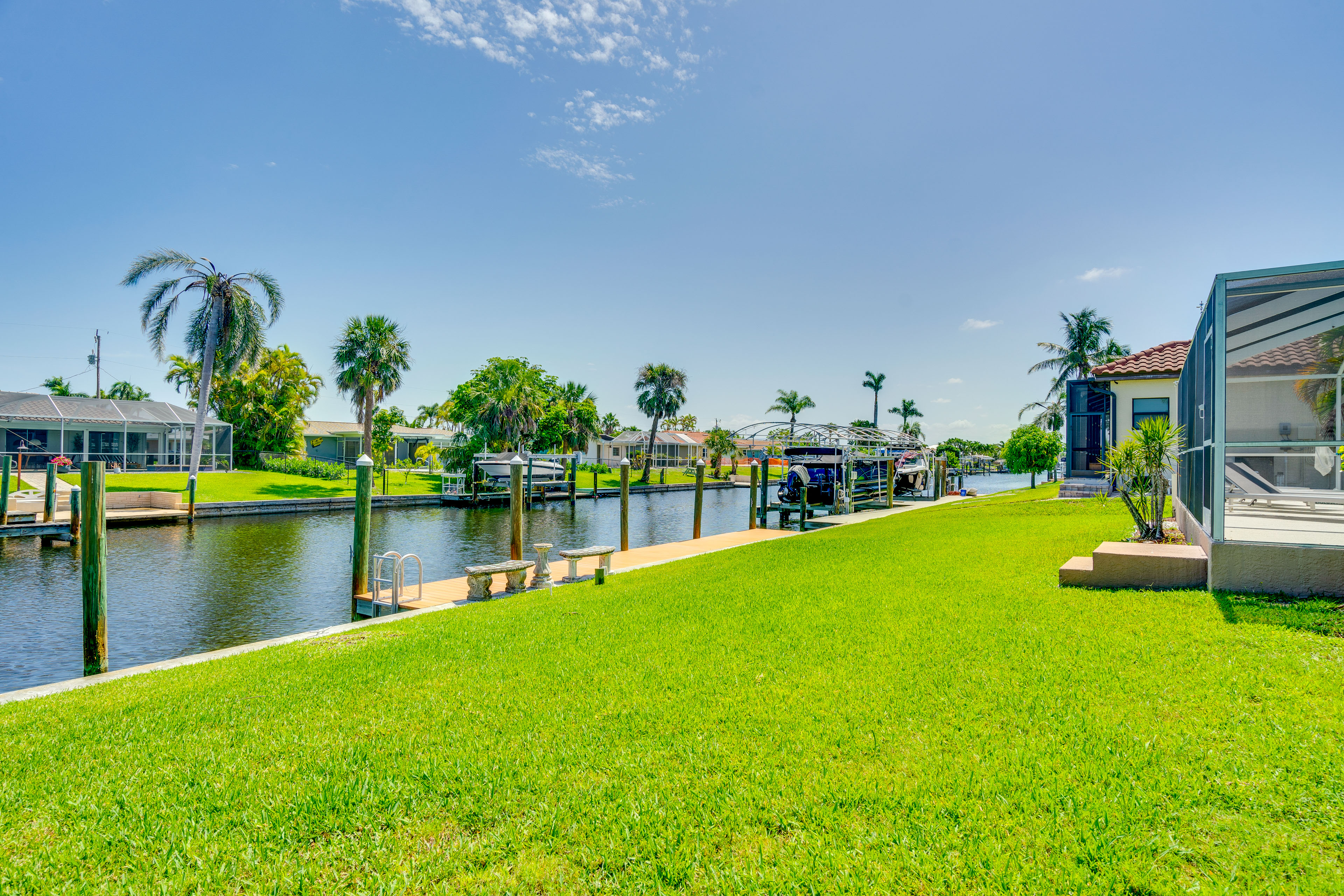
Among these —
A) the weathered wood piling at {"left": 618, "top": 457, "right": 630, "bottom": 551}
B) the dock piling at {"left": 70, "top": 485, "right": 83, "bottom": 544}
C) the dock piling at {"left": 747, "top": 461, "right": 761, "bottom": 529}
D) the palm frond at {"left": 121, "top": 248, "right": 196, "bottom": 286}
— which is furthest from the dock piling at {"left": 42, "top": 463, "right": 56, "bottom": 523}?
the dock piling at {"left": 747, "top": 461, "right": 761, "bottom": 529}

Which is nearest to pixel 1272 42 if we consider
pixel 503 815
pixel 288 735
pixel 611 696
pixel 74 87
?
pixel 611 696

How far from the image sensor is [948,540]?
12219mm

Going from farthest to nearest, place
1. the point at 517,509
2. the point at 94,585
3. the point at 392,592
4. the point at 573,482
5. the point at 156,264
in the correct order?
the point at 573,482
the point at 156,264
the point at 517,509
the point at 392,592
the point at 94,585

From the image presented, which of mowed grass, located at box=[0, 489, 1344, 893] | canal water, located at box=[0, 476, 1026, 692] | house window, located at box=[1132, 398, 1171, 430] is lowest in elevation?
canal water, located at box=[0, 476, 1026, 692]

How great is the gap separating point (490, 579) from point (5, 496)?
21195 millimetres

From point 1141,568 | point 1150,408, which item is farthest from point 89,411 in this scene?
point 1150,408

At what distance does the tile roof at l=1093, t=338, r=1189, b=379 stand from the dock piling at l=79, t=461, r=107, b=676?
2240 centimetres

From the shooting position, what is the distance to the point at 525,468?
36.4m

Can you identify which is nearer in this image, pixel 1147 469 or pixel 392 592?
pixel 1147 469

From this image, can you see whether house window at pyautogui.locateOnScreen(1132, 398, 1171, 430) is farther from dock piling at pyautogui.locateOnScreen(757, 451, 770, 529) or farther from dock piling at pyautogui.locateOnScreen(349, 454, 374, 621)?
dock piling at pyautogui.locateOnScreen(349, 454, 374, 621)

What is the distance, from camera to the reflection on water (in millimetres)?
10734

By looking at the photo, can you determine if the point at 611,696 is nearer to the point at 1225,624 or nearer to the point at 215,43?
the point at 1225,624

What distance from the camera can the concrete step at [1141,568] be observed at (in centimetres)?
647

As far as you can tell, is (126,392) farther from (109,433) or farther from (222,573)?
(222,573)
